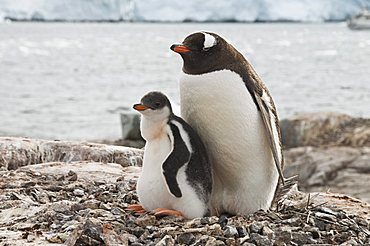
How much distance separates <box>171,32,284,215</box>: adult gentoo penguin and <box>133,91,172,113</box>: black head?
139 mm

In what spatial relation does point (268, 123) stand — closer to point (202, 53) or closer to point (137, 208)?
point (202, 53)

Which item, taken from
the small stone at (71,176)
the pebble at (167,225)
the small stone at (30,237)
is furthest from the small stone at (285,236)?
the small stone at (71,176)

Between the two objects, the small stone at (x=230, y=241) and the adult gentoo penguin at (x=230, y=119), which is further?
the adult gentoo penguin at (x=230, y=119)

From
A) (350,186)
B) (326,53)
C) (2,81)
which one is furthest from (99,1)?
(350,186)

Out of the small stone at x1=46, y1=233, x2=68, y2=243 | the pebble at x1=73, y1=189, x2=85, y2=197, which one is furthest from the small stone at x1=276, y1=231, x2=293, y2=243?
the pebble at x1=73, y1=189, x2=85, y2=197

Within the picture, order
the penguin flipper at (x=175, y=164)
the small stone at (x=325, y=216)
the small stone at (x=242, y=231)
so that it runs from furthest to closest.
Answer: the small stone at (x=325, y=216)
the penguin flipper at (x=175, y=164)
the small stone at (x=242, y=231)

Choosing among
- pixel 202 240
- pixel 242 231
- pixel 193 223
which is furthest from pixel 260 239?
pixel 193 223

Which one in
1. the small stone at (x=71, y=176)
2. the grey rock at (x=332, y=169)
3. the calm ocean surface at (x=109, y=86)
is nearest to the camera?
the small stone at (x=71, y=176)

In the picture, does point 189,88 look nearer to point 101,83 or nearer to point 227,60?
point 227,60

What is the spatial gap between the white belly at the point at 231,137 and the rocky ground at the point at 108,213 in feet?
0.56

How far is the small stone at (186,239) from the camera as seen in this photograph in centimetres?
363

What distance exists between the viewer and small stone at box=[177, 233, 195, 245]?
3.63 m

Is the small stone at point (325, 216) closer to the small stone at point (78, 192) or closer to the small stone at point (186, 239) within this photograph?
the small stone at point (186, 239)

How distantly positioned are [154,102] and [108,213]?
0.69m
